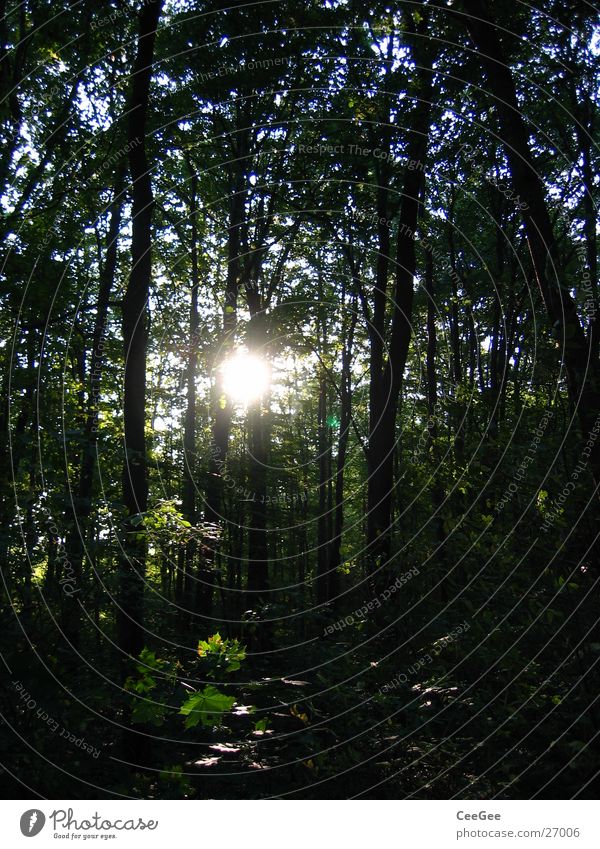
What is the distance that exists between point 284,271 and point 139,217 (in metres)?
14.8

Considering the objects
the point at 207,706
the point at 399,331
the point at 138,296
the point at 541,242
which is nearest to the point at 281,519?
the point at 399,331

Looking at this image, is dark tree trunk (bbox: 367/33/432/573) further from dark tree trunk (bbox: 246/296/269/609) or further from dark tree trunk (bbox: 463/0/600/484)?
dark tree trunk (bbox: 463/0/600/484)

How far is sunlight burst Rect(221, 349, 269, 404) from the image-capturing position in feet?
58.0

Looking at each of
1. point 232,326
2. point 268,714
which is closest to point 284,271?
point 232,326

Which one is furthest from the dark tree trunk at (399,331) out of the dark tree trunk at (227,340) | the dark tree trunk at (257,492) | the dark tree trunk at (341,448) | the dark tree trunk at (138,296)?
the dark tree trunk at (341,448)

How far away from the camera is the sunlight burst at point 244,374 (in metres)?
17.7

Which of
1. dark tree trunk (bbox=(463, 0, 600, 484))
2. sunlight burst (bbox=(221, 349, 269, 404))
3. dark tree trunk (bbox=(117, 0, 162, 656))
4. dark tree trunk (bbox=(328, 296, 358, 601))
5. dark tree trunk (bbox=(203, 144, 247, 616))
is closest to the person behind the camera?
dark tree trunk (bbox=(463, 0, 600, 484))

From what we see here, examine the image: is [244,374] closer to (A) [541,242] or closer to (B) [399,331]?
(B) [399,331]

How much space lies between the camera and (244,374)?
1886 cm

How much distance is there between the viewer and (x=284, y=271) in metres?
22.1

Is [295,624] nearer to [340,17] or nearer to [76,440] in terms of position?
[76,440]

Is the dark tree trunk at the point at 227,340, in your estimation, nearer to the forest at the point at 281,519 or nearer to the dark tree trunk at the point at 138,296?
the forest at the point at 281,519

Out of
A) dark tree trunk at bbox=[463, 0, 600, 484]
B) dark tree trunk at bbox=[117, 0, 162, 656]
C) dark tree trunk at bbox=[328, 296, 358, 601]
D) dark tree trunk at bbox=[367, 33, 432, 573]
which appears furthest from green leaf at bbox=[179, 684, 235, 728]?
dark tree trunk at bbox=[328, 296, 358, 601]

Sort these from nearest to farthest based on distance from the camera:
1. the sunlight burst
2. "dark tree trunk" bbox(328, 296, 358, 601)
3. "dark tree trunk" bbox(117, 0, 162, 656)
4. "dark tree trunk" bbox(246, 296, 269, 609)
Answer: "dark tree trunk" bbox(117, 0, 162, 656) → "dark tree trunk" bbox(246, 296, 269, 609) → the sunlight burst → "dark tree trunk" bbox(328, 296, 358, 601)
